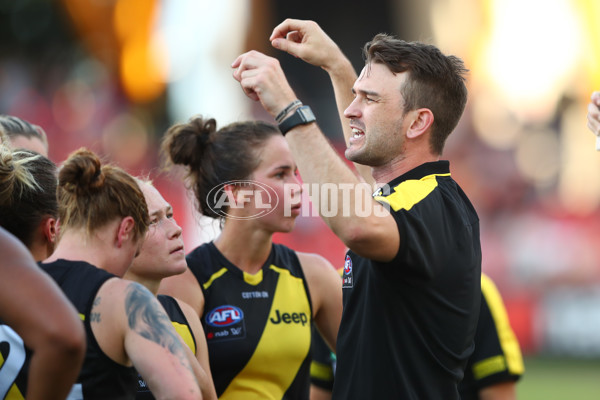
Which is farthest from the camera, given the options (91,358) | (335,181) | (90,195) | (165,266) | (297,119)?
(165,266)

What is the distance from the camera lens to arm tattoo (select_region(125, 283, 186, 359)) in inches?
116

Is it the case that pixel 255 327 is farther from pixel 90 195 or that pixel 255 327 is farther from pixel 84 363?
pixel 84 363

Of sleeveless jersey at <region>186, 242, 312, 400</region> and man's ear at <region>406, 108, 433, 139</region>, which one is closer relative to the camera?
man's ear at <region>406, 108, 433, 139</region>

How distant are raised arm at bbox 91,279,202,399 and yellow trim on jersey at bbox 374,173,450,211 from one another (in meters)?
1.07

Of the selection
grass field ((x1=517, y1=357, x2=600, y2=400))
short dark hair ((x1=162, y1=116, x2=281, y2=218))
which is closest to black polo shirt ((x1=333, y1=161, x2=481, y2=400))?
short dark hair ((x1=162, y1=116, x2=281, y2=218))

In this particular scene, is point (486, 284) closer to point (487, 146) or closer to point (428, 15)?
point (487, 146)

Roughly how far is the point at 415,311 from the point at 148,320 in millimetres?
1151

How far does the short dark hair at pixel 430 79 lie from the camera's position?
3744mm

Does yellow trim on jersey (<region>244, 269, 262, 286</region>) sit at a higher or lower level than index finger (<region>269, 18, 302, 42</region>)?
lower

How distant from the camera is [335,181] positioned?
3.10 metres

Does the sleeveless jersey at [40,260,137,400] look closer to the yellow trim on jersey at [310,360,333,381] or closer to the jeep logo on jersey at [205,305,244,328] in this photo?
the jeep logo on jersey at [205,305,244,328]

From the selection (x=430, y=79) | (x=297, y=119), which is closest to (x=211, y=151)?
(x=430, y=79)

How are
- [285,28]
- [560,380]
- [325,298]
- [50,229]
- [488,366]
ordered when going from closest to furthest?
[50,229] → [285,28] → [488,366] → [325,298] → [560,380]

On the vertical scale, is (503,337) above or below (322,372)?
above
